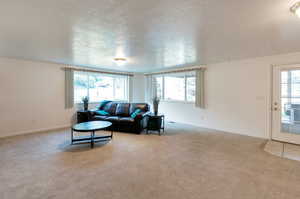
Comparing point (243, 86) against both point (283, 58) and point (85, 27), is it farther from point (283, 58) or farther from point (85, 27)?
point (85, 27)

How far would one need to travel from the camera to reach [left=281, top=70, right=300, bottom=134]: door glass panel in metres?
3.80

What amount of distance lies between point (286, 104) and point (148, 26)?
160 inches

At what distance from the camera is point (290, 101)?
3.89m

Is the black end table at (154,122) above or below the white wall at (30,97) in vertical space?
below

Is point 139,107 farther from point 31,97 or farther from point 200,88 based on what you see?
point 31,97

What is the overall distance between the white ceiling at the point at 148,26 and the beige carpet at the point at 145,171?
90.4 inches

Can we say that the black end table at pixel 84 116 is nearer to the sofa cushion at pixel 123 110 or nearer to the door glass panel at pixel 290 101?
the sofa cushion at pixel 123 110

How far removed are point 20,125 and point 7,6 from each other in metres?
4.09

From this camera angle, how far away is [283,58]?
398 centimetres

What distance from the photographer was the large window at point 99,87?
6074mm

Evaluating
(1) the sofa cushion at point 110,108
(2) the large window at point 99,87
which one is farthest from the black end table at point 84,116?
(2) the large window at point 99,87

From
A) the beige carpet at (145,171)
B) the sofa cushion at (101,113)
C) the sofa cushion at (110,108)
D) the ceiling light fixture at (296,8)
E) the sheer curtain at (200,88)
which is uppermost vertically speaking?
the ceiling light fixture at (296,8)

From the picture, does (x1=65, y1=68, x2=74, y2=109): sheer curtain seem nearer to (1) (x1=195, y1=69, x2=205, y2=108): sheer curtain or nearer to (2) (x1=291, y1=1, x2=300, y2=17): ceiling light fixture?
(1) (x1=195, y1=69, x2=205, y2=108): sheer curtain

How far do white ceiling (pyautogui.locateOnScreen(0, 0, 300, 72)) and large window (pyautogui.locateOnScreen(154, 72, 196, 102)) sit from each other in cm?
255
